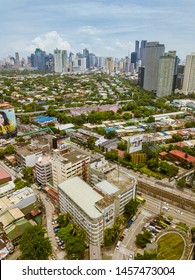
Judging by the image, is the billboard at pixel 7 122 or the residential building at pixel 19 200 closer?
the residential building at pixel 19 200

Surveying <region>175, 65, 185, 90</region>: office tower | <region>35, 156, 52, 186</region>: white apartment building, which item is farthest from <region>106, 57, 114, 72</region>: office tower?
<region>35, 156, 52, 186</region>: white apartment building

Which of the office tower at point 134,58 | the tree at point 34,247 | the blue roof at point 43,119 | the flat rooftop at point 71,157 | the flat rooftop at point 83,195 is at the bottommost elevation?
the tree at point 34,247

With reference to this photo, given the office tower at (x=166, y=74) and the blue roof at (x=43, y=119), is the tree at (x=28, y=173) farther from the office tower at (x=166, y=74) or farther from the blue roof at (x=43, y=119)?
the office tower at (x=166, y=74)

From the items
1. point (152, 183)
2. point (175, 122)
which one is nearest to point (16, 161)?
point (152, 183)

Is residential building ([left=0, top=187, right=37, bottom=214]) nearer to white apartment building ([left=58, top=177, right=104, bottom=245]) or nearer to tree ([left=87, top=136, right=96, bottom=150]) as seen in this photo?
white apartment building ([left=58, top=177, right=104, bottom=245])

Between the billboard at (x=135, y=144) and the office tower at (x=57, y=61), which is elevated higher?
the office tower at (x=57, y=61)

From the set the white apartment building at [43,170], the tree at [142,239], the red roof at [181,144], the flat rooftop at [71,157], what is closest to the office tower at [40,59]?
the red roof at [181,144]

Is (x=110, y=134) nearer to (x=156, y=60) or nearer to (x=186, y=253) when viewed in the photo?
(x=186, y=253)
